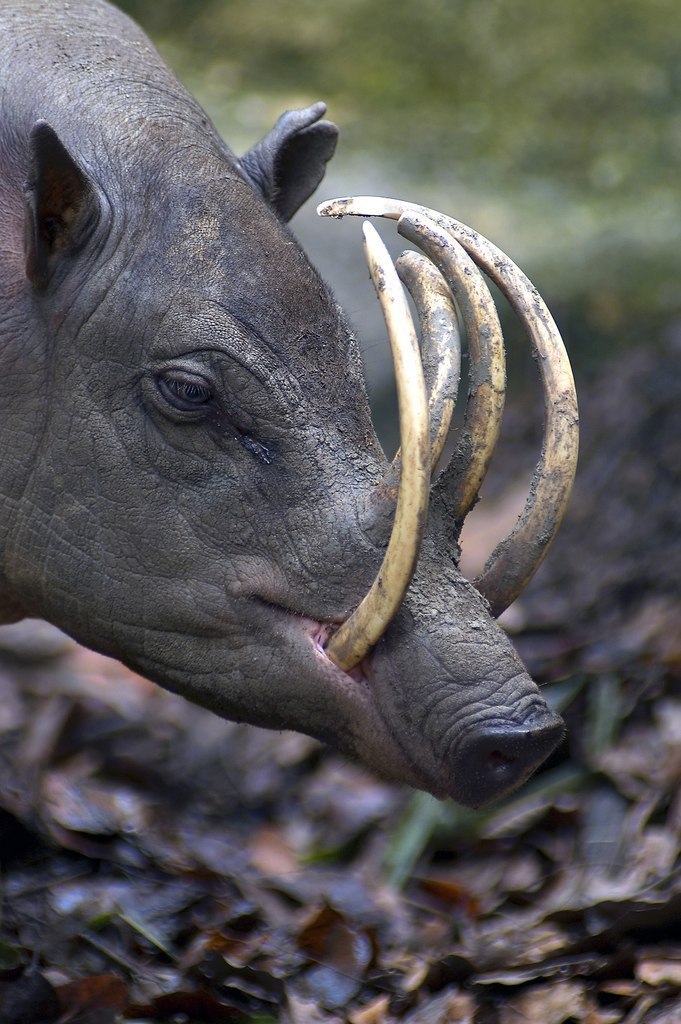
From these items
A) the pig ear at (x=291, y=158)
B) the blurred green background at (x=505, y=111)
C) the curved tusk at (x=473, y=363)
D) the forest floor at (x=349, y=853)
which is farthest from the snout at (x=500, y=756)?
the blurred green background at (x=505, y=111)

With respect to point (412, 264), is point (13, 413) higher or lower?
lower

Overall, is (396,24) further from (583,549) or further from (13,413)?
(13,413)

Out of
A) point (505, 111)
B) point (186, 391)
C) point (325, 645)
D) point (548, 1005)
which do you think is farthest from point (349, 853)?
point (505, 111)

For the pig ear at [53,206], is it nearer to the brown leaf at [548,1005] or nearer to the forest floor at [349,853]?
the forest floor at [349,853]

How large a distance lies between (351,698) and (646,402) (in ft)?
12.2

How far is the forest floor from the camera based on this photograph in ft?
11.0

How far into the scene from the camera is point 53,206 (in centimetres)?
304

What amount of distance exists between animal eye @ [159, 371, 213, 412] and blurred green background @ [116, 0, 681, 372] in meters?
4.02

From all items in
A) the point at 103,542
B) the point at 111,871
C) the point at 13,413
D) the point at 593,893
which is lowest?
the point at 111,871

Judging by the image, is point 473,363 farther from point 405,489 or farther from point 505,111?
point 505,111

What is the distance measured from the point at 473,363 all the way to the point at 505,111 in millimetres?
4858

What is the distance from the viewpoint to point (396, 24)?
739 cm

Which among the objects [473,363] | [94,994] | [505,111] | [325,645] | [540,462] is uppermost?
[505,111]

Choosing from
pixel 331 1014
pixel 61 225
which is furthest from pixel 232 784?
pixel 61 225
